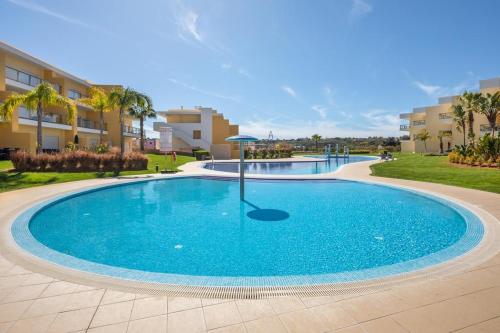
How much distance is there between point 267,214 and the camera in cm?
A: 866

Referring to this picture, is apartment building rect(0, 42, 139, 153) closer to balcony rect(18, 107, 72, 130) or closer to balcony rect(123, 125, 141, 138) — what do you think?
balcony rect(18, 107, 72, 130)

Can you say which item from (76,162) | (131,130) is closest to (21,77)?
(76,162)

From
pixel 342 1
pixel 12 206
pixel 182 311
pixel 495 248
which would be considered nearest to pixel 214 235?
pixel 182 311

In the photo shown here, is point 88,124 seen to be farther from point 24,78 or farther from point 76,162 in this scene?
point 76,162

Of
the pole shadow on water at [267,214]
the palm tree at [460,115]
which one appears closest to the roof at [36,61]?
the pole shadow on water at [267,214]

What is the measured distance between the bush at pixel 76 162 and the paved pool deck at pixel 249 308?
15416 mm

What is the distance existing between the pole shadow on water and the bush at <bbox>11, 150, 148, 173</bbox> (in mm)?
12273

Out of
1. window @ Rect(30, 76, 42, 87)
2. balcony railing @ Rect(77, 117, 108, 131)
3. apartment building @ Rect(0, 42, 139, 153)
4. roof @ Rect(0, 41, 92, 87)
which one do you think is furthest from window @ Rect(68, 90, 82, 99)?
window @ Rect(30, 76, 42, 87)

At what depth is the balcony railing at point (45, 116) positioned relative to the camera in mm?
22406

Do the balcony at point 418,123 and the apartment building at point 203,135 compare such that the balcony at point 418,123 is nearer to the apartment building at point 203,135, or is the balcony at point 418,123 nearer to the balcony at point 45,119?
the apartment building at point 203,135

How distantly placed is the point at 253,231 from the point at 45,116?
27744 mm

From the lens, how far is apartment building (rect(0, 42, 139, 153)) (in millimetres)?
21984

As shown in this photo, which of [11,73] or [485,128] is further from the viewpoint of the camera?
[485,128]

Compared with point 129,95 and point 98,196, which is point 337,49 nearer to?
point 129,95
